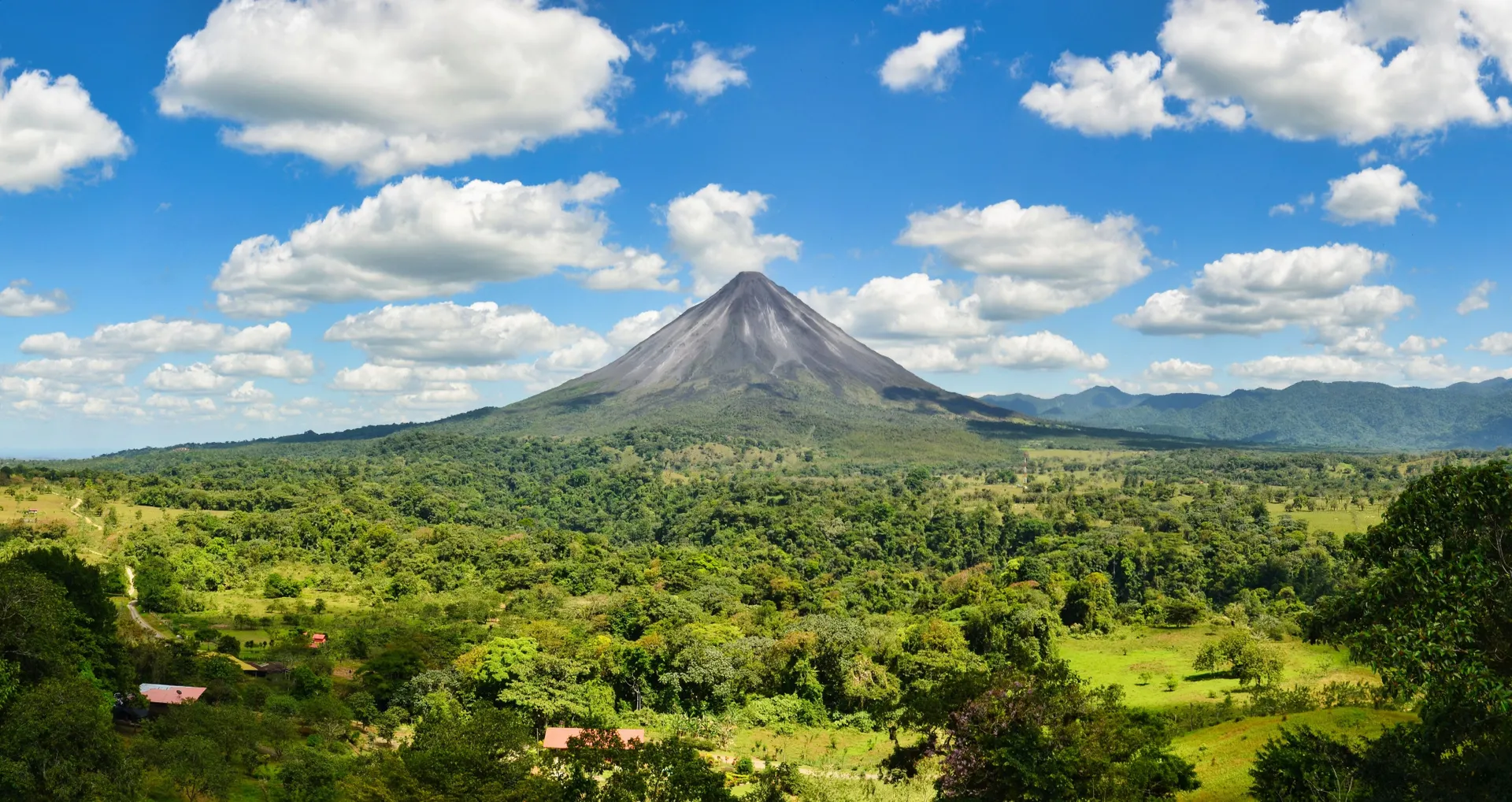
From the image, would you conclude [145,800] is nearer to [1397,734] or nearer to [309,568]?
[1397,734]

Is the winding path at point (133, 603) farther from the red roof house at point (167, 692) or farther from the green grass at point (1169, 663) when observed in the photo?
the green grass at point (1169, 663)

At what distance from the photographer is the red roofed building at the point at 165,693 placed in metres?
30.2

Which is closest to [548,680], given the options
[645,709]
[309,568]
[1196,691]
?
[645,709]

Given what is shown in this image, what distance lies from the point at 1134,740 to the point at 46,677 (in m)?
24.7

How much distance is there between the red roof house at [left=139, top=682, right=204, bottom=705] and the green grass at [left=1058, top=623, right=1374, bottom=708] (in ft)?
110

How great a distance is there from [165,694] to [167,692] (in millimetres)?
99

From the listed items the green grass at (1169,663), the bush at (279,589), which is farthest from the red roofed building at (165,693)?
the green grass at (1169,663)

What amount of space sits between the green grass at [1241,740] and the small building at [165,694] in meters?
30.3

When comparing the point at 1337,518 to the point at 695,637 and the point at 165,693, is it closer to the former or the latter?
the point at 695,637

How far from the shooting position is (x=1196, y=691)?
120ft

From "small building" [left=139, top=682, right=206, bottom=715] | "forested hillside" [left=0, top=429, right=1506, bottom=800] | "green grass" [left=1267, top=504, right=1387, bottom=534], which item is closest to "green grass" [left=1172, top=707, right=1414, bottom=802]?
"forested hillside" [left=0, top=429, right=1506, bottom=800]

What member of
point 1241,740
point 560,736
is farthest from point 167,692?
point 1241,740

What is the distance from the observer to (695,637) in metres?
42.5

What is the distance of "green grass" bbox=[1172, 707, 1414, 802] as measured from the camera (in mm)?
22703
